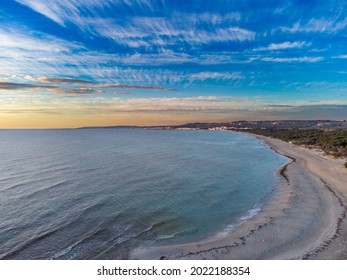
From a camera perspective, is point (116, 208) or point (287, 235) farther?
point (116, 208)

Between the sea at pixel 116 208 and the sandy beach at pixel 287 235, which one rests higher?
the sandy beach at pixel 287 235

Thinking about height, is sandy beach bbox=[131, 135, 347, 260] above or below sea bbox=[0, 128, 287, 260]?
above

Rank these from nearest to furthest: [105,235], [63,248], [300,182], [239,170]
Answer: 1. [63,248]
2. [105,235]
3. [300,182]
4. [239,170]

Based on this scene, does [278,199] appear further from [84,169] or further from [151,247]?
[84,169]

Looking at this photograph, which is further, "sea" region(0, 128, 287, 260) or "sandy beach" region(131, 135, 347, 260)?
"sea" region(0, 128, 287, 260)

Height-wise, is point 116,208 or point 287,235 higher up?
point 287,235

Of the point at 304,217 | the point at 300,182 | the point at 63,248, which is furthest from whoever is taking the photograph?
the point at 300,182

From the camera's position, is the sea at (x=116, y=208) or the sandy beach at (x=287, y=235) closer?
the sandy beach at (x=287, y=235)

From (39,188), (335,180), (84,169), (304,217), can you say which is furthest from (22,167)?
(335,180)
